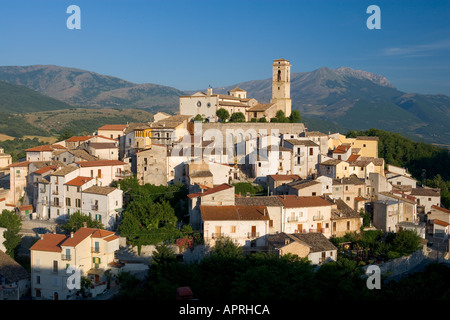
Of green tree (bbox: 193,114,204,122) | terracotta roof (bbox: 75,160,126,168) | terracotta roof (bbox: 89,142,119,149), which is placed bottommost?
terracotta roof (bbox: 75,160,126,168)

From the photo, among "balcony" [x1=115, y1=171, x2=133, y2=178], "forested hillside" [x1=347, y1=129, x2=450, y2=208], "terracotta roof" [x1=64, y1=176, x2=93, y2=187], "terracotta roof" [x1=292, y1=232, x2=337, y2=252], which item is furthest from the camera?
"forested hillside" [x1=347, y1=129, x2=450, y2=208]

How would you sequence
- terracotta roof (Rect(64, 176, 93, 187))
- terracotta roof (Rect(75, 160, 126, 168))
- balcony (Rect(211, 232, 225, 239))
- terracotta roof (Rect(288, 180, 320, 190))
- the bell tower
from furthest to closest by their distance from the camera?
the bell tower < terracotta roof (Rect(75, 160, 126, 168)) < terracotta roof (Rect(64, 176, 93, 187)) < terracotta roof (Rect(288, 180, 320, 190)) < balcony (Rect(211, 232, 225, 239))

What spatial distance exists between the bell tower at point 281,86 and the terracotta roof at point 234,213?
77.1 ft

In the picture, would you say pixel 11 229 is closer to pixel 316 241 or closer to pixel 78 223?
pixel 78 223

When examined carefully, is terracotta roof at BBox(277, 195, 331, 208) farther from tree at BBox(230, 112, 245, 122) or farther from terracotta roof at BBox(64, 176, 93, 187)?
tree at BBox(230, 112, 245, 122)

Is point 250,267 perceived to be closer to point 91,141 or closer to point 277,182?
point 277,182

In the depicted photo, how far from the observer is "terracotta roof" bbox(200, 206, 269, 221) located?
26.8 meters

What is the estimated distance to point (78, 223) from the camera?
28.8 metres

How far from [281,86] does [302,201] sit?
23.5 meters

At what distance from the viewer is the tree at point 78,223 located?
2856 cm

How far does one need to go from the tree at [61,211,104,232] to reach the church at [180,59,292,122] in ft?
64.8

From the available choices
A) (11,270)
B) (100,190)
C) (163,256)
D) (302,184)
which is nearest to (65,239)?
(11,270)

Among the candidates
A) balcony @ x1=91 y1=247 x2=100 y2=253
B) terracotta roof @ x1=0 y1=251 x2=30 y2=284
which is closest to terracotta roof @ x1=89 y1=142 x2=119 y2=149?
terracotta roof @ x1=0 y1=251 x2=30 y2=284

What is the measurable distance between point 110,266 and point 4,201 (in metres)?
13.6
